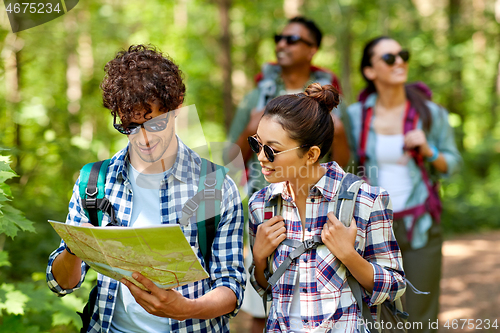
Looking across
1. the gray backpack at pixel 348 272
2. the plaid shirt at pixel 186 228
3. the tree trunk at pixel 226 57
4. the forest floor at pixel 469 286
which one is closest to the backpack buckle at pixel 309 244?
the gray backpack at pixel 348 272

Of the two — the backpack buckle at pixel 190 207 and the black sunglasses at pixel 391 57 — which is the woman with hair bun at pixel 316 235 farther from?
the black sunglasses at pixel 391 57

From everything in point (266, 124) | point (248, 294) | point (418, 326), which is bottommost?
point (418, 326)

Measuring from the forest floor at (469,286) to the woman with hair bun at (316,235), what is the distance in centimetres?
354

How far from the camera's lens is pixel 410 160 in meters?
3.51

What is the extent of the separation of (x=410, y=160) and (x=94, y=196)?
254 cm

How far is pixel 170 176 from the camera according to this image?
1963 mm

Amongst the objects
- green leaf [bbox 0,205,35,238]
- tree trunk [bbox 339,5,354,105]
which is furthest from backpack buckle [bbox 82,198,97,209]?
tree trunk [bbox 339,5,354,105]

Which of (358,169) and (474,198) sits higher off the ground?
(358,169)

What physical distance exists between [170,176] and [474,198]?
1355cm

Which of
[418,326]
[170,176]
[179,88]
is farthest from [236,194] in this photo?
[418,326]

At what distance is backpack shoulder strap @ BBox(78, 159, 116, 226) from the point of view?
190 cm

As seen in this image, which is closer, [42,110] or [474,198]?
[42,110]

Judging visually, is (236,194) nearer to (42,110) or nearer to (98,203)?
(98,203)

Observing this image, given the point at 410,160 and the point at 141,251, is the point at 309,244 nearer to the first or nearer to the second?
the point at 141,251
